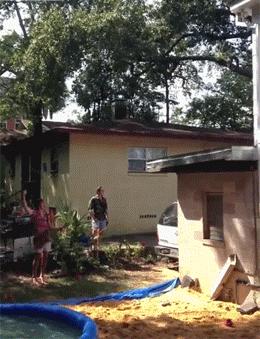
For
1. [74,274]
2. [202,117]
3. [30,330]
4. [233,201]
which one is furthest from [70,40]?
[202,117]

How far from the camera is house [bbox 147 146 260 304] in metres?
7.77

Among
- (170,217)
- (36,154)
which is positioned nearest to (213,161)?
(170,217)

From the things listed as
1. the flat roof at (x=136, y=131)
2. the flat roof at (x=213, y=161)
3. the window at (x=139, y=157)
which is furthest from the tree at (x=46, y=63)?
the flat roof at (x=213, y=161)

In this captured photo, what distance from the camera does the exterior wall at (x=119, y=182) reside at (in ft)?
53.9

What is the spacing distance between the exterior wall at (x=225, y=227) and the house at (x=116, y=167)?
279 inches

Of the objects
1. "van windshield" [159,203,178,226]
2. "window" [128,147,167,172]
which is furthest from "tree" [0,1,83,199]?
"van windshield" [159,203,178,226]

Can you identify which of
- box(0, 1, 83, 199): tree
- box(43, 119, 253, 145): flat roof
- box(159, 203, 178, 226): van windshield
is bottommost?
box(159, 203, 178, 226): van windshield

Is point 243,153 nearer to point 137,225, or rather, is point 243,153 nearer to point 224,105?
point 137,225

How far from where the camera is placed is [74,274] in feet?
35.0

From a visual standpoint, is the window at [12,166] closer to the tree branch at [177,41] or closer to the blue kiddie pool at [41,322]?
the tree branch at [177,41]

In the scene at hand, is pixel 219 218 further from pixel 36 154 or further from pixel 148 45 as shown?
pixel 36 154

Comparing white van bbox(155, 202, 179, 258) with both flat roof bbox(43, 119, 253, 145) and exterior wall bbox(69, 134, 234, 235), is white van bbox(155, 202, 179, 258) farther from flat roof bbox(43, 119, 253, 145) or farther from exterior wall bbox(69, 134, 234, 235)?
flat roof bbox(43, 119, 253, 145)

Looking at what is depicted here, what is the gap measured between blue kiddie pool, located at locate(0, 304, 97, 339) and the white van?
14.8ft

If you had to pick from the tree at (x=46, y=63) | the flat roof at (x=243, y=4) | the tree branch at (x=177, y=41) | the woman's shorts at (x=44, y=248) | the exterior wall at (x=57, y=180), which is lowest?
the woman's shorts at (x=44, y=248)
